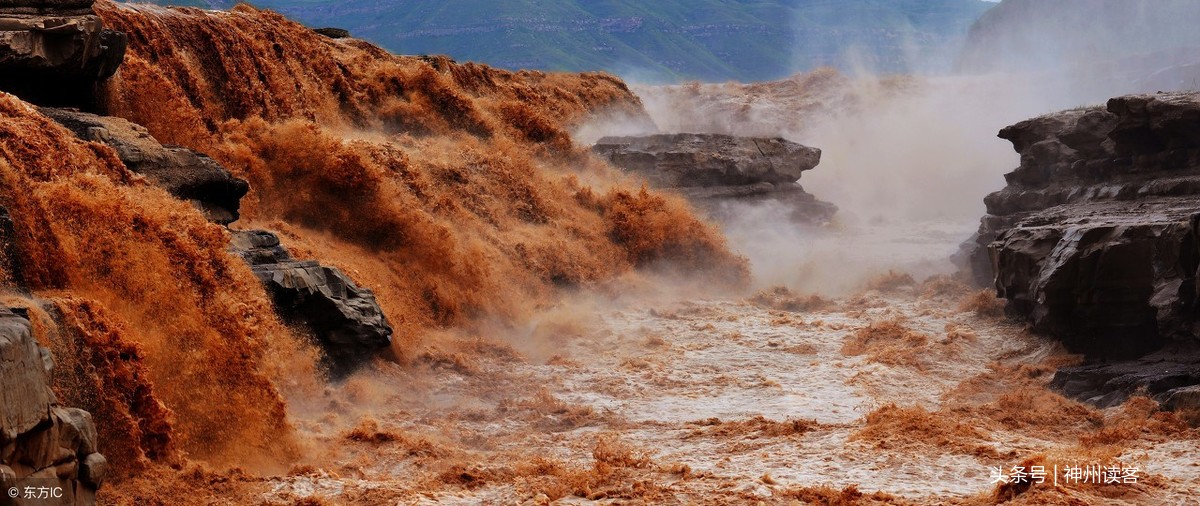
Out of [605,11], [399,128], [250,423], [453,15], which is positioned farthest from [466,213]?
[605,11]

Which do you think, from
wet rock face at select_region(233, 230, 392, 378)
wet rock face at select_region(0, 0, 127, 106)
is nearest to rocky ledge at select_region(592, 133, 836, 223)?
wet rock face at select_region(233, 230, 392, 378)

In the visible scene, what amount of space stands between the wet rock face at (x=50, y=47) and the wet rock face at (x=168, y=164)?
0.53 metres

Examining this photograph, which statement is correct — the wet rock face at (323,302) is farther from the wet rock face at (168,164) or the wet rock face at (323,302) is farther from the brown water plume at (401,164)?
the brown water plume at (401,164)

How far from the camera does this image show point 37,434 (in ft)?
20.1

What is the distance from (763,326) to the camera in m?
17.2

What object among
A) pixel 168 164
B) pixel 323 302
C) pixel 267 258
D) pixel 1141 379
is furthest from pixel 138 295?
pixel 1141 379

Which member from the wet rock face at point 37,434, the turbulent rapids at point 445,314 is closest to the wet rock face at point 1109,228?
the turbulent rapids at point 445,314

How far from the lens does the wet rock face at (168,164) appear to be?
11141mm

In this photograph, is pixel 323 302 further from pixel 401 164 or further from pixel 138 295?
pixel 401 164

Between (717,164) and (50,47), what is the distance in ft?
50.4

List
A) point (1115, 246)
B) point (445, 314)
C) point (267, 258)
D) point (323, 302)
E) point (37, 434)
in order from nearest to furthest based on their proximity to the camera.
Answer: point (37, 434)
point (267, 258)
point (323, 302)
point (1115, 246)
point (445, 314)

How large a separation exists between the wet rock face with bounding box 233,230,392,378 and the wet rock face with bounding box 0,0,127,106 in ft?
8.25

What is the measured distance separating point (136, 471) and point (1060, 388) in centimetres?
983

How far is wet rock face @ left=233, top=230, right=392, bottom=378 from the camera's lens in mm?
11742
